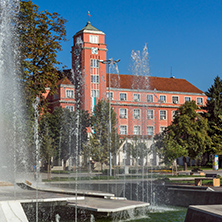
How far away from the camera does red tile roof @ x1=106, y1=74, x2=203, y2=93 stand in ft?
243

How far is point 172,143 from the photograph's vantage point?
139 feet

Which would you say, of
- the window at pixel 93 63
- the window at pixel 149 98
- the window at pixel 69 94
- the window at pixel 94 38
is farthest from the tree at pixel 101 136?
the window at pixel 149 98

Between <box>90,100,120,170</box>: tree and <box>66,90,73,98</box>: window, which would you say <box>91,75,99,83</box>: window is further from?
<box>90,100,120,170</box>: tree

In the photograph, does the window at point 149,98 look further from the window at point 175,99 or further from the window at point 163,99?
the window at point 175,99

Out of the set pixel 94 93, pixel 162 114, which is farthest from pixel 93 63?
pixel 162 114

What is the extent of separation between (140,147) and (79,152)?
9809 millimetres

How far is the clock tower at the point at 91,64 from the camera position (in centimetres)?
6775

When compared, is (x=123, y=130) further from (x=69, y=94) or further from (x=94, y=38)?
(x=94, y=38)

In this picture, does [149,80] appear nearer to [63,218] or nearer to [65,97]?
[65,97]

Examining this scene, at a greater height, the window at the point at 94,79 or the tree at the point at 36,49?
the window at the point at 94,79

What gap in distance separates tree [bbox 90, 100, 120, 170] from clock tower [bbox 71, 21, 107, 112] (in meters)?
8.73

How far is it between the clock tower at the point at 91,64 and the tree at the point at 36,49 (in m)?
43.8

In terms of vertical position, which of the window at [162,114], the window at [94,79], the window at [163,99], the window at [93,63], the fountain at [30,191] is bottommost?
the fountain at [30,191]

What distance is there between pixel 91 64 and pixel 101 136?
63.6ft
